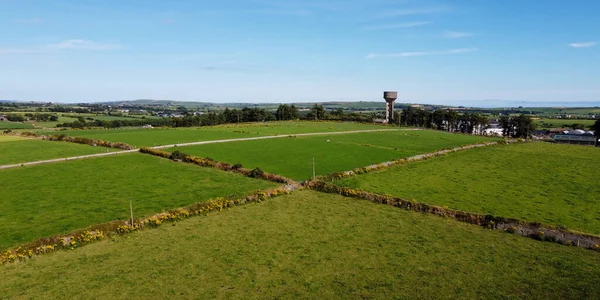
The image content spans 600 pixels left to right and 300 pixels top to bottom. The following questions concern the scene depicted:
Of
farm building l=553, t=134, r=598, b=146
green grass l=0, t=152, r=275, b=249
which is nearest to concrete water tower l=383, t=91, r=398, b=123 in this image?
farm building l=553, t=134, r=598, b=146

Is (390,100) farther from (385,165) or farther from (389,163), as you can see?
(385,165)

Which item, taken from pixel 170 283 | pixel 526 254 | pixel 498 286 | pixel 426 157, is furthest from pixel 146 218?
pixel 426 157

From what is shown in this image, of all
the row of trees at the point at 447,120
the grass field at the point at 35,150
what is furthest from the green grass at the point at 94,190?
the row of trees at the point at 447,120

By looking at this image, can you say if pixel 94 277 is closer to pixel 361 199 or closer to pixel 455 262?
pixel 455 262

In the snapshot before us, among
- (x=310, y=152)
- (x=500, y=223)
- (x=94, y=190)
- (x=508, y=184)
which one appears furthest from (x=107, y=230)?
(x=508, y=184)

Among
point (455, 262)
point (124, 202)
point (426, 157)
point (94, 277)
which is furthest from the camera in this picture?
point (426, 157)

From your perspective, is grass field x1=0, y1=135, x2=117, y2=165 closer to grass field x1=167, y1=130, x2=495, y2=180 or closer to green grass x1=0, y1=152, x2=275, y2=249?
green grass x1=0, y1=152, x2=275, y2=249

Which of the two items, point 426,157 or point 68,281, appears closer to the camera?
point 68,281
